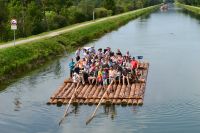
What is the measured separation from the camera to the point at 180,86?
35844 millimetres

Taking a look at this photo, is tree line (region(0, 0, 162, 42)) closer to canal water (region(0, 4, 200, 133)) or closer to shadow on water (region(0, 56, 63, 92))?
shadow on water (region(0, 56, 63, 92))

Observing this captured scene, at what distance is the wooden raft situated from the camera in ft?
102

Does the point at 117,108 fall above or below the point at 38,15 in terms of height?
below

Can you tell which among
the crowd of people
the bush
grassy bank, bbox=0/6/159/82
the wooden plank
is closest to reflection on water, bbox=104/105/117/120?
the wooden plank

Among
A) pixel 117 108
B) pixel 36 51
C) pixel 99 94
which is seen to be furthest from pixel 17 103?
pixel 36 51

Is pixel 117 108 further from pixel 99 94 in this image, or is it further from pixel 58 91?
pixel 58 91

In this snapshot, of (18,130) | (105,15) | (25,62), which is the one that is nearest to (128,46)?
(25,62)

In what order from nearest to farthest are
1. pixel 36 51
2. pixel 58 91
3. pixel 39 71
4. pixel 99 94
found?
pixel 99 94 → pixel 58 91 → pixel 39 71 → pixel 36 51

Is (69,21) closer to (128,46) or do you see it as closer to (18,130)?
Result: (128,46)

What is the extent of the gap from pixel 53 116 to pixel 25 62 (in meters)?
17.5

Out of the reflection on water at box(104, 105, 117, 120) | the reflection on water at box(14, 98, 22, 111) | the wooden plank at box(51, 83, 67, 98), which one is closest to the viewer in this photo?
the reflection on water at box(104, 105, 117, 120)

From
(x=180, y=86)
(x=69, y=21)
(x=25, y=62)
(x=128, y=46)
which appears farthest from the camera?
(x=69, y=21)

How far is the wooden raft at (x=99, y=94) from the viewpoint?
30958 millimetres

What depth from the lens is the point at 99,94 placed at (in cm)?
3231
